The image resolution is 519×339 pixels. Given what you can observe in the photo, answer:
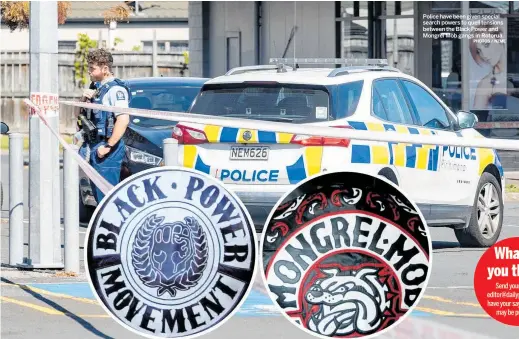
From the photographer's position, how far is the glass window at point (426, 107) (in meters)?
8.86

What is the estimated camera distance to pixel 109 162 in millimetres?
7730

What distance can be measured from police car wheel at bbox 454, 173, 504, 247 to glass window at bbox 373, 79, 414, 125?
2.27 ft

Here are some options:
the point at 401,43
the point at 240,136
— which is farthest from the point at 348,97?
the point at 401,43

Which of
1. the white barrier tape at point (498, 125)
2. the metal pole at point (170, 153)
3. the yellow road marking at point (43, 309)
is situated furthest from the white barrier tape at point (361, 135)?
the white barrier tape at point (498, 125)

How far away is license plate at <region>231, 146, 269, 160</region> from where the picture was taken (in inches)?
255

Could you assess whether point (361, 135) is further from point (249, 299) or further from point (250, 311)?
point (250, 311)

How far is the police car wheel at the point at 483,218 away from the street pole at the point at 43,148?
3040 mm

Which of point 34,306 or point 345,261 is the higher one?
point 345,261

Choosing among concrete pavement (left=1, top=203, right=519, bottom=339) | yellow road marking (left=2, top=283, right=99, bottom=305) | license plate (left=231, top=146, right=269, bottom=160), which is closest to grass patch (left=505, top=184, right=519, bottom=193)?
concrete pavement (left=1, top=203, right=519, bottom=339)

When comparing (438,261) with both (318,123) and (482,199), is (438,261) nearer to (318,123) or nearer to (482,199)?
(482,199)

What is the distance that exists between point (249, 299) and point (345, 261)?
1846 mm

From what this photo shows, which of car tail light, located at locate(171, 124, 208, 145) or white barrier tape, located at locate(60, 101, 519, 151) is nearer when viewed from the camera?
white barrier tape, located at locate(60, 101, 519, 151)

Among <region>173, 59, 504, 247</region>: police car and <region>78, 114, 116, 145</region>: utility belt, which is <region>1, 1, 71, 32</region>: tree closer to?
<region>173, 59, 504, 247</region>: police car

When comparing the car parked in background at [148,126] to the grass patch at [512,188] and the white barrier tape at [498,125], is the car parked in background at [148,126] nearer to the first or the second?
the grass patch at [512,188]
